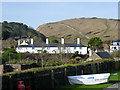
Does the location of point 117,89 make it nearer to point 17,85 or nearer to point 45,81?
point 45,81

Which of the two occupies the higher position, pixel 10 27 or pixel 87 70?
pixel 10 27


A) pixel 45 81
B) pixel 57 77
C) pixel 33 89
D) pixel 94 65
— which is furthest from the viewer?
pixel 94 65

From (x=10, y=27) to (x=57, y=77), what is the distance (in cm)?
11328

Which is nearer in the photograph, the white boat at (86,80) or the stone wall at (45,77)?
the stone wall at (45,77)

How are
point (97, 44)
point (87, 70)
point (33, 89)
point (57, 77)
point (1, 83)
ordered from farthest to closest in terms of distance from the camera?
→ 1. point (97, 44)
2. point (87, 70)
3. point (57, 77)
4. point (33, 89)
5. point (1, 83)

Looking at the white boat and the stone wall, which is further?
the white boat

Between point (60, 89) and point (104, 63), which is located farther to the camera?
point (104, 63)

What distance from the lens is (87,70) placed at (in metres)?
27.5

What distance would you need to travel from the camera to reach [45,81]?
19.3m

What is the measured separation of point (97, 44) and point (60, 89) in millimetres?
70654

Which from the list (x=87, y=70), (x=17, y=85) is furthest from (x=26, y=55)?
(x=17, y=85)

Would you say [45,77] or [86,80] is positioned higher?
[45,77]

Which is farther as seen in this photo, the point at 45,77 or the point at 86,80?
the point at 86,80

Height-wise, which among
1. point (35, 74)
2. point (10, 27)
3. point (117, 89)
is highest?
point (10, 27)
